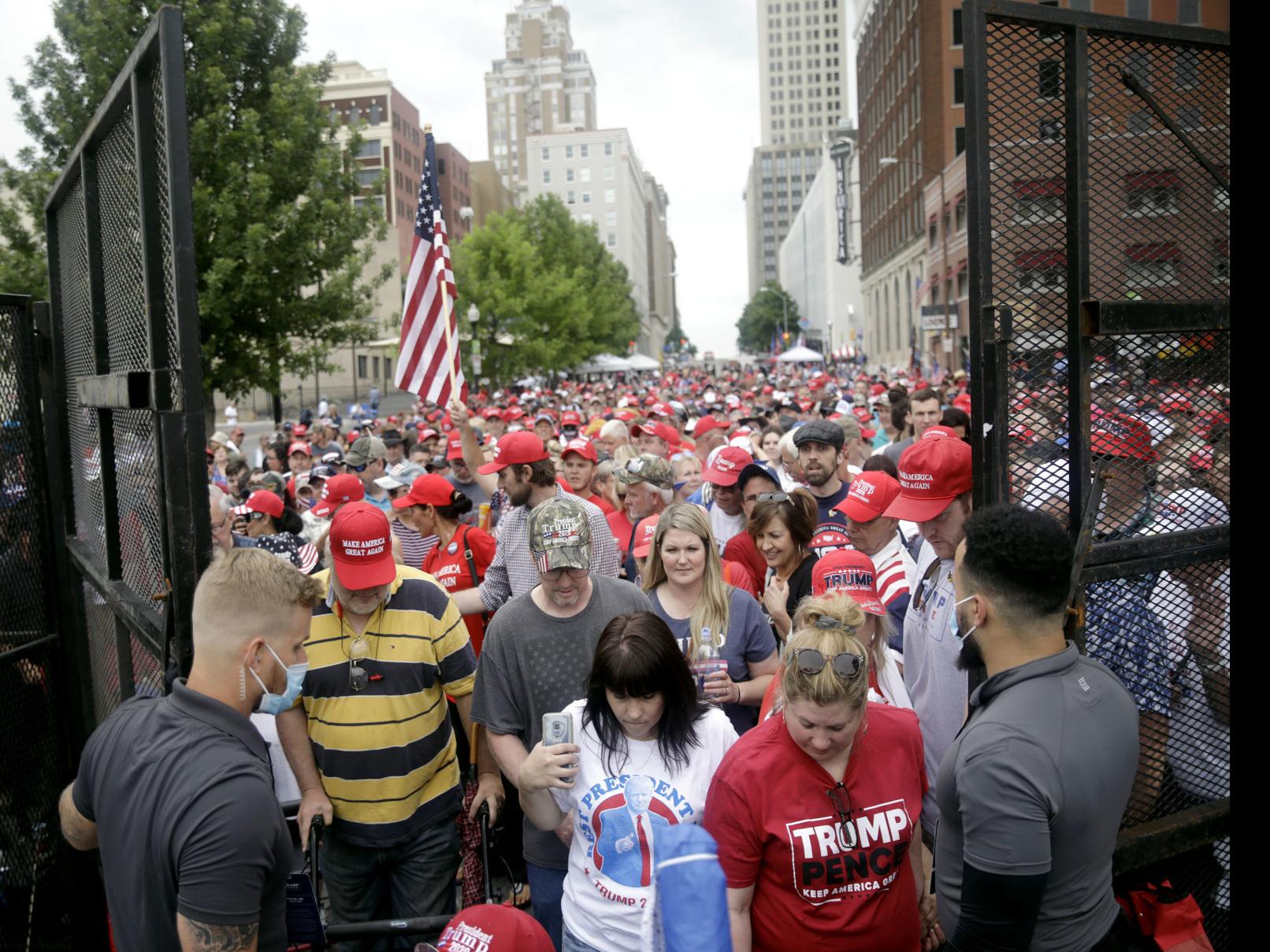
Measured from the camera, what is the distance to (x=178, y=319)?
2861mm

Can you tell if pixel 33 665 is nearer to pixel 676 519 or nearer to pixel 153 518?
pixel 153 518

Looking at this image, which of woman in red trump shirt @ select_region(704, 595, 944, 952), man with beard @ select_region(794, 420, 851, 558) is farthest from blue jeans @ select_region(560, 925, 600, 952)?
man with beard @ select_region(794, 420, 851, 558)

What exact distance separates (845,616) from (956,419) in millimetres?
5626

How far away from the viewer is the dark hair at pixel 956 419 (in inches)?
342

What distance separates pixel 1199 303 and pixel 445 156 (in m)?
94.0

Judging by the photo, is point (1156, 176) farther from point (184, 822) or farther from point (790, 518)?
point (184, 822)

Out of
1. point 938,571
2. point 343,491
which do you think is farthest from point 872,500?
A: point 343,491

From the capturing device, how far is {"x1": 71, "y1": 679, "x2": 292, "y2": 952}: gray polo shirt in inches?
97.3

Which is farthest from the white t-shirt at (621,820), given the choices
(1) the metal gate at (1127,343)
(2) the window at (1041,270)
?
(2) the window at (1041,270)

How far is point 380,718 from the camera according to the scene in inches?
Result: 162

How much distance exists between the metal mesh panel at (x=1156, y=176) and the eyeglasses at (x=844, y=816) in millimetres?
1668

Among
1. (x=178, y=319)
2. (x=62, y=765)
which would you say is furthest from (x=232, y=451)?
(x=178, y=319)

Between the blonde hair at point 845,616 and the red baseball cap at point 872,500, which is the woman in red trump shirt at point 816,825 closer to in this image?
the blonde hair at point 845,616

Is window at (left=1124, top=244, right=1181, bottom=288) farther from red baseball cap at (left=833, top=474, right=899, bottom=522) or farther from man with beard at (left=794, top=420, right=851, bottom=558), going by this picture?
man with beard at (left=794, top=420, right=851, bottom=558)
